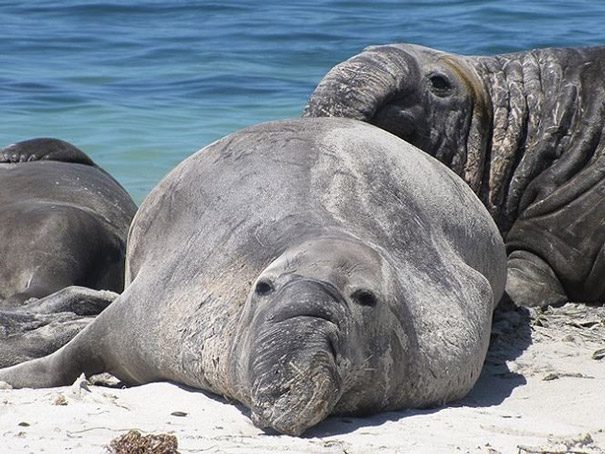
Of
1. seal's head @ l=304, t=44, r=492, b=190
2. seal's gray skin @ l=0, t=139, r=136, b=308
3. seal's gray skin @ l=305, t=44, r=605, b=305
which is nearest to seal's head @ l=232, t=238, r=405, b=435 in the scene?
seal's head @ l=304, t=44, r=492, b=190

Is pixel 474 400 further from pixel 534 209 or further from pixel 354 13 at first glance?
pixel 354 13

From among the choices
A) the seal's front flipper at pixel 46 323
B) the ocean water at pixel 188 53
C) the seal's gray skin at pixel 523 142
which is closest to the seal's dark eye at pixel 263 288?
the seal's front flipper at pixel 46 323

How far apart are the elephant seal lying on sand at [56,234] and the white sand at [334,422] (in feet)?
4.08

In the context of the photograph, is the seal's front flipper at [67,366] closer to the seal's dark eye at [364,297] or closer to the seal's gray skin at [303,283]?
the seal's gray skin at [303,283]

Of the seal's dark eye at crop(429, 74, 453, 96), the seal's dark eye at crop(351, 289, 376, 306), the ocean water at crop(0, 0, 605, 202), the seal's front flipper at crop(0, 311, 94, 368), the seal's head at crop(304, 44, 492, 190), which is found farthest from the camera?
the ocean water at crop(0, 0, 605, 202)

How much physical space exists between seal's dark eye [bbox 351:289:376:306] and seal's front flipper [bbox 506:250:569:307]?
262 centimetres

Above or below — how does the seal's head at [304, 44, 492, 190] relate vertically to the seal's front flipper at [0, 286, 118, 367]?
above

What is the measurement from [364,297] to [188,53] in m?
15.6

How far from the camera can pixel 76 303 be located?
22.2 ft

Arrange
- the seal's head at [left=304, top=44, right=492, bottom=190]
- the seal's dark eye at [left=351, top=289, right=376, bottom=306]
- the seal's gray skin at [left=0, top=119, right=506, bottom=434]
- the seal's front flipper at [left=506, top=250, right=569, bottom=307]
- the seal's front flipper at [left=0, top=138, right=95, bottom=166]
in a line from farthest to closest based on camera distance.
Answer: the seal's front flipper at [left=0, top=138, right=95, bottom=166]
the seal's front flipper at [left=506, top=250, right=569, bottom=307]
the seal's head at [left=304, top=44, right=492, bottom=190]
the seal's dark eye at [left=351, top=289, right=376, bottom=306]
the seal's gray skin at [left=0, top=119, right=506, bottom=434]

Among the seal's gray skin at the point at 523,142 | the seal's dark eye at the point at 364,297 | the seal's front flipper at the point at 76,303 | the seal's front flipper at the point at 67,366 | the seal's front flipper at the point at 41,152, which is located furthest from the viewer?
the seal's front flipper at the point at 41,152

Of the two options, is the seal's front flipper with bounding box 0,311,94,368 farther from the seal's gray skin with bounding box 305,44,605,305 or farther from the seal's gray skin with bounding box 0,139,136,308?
the seal's gray skin with bounding box 305,44,605,305

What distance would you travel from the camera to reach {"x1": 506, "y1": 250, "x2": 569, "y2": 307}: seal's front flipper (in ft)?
24.7

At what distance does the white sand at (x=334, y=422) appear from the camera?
4.62 m
